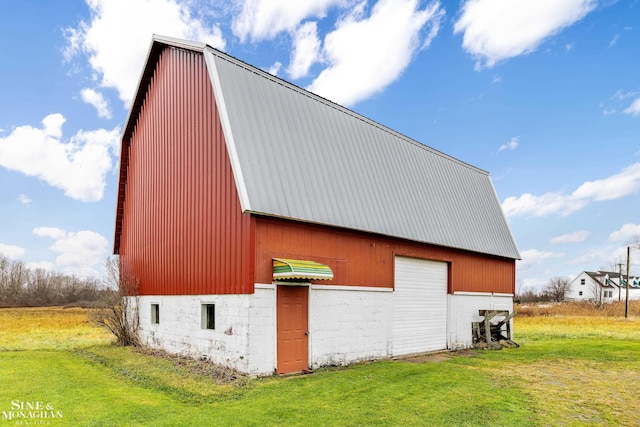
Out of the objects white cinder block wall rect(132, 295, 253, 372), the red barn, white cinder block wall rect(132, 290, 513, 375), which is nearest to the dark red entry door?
the red barn

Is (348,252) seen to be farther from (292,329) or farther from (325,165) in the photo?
(292,329)

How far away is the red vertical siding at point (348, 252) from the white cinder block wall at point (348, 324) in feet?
1.24

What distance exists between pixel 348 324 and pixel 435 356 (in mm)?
4305

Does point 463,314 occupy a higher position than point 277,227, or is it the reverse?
point 277,227

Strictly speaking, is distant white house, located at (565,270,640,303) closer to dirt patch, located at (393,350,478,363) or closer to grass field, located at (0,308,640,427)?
dirt patch, located at (393,350,478,363)

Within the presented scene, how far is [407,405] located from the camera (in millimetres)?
8469

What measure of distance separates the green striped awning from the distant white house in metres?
88.5

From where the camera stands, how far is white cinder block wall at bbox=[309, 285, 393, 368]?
470 inches

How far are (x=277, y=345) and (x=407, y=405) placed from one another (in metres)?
3.62

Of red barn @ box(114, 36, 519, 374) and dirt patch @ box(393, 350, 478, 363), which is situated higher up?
red barn @ box(114, 36, 519, 374)

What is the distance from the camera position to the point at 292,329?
11336 millimetres

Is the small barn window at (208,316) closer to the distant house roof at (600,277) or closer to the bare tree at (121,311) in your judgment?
the bare tree at (121,311)

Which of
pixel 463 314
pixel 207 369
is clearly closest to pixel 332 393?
pixel 207 369

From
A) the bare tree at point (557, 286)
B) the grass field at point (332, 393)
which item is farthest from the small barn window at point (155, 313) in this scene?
the bare tree at point (557, 286)
